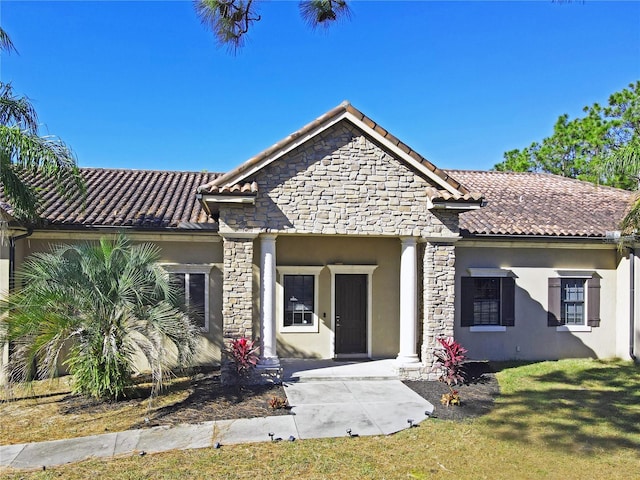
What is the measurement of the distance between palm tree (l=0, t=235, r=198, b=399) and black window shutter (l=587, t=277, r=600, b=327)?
11.7 metres

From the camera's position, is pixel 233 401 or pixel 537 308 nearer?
pixel 233 401

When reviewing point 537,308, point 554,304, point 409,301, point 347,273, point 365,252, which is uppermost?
point 365,252

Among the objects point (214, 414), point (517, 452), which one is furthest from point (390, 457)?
point (214, 414)

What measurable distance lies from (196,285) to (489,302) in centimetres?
864

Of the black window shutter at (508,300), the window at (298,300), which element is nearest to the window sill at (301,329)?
the window at (298,300)

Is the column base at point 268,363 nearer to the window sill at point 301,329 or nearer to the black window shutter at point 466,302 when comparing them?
the window sill at point 301,329

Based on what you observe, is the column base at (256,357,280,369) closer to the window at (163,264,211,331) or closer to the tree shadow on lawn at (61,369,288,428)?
the tree shadow on lawn at (61,369,288,428)

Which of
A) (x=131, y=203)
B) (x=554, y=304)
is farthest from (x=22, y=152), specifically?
(x=554, y=304)

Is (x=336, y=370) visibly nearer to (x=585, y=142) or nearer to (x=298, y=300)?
(x=298, y=300)

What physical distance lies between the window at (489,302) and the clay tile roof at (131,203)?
772 centimetres

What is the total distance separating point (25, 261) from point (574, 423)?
42.8 ft

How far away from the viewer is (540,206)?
1563 centimetres

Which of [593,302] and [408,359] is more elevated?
[593,302]

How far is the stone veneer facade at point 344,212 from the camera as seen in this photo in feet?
35.2
